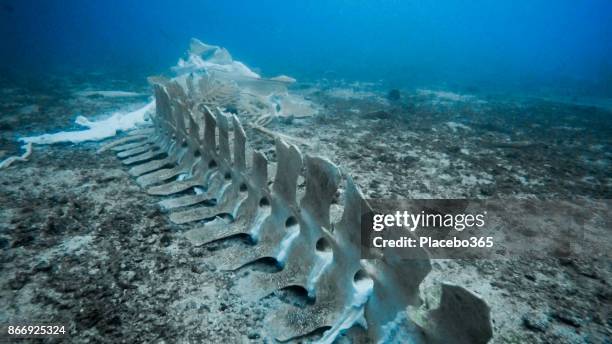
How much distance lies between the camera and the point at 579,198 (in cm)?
463

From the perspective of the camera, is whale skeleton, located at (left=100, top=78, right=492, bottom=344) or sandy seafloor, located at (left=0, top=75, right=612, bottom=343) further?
sandy seafloor, located at (left=0, top=75, right=612, bottom=343)

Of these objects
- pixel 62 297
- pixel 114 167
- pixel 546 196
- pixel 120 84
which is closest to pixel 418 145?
pixel 546 196

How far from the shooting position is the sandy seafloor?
7.65 ft

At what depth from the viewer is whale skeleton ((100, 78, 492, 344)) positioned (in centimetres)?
154

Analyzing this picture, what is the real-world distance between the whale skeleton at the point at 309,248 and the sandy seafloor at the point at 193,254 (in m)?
0.21

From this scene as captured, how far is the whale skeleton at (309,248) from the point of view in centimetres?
154

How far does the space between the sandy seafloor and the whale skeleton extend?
0.21 metres

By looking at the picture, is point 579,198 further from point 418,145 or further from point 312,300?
point 312,300

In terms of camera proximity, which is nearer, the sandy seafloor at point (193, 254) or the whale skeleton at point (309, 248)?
the whale skeleton at point (309, 248)

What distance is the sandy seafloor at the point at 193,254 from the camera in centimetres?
233

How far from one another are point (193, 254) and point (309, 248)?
133 cm

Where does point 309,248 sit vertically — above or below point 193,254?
above

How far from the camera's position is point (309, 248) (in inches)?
96.7

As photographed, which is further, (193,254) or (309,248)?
(193,254)
